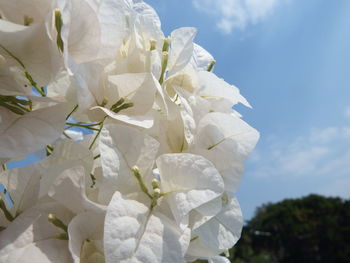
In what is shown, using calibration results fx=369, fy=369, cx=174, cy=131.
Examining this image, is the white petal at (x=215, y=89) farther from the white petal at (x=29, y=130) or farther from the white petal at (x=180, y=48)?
the white petal at (x=29, y=130)

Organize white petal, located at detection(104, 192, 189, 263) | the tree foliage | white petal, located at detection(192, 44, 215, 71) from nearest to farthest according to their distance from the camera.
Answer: white petal, located at detection(104, 192, 189, 263) < white petal, located at detection(192, 44, 215, 71) < the tree foliage

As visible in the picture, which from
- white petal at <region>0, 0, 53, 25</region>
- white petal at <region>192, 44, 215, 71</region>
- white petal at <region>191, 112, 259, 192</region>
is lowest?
white petal at <region>0, 0, 53, 25</region>

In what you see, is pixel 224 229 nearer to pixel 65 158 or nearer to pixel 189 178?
pixel 189 178

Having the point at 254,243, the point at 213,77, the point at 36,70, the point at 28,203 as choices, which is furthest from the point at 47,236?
the point at 254,243

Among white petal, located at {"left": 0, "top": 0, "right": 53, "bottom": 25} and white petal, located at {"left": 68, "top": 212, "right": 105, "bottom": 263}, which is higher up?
white petal, located at {"left": 0, "top": 0, "right": 53, "bottom": 25}

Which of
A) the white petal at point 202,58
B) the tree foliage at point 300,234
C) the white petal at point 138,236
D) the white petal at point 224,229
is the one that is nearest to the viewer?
the white petal at point 138,236

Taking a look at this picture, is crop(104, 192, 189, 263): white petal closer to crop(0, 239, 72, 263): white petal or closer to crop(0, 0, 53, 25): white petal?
crop(0, 239, 72, 263): white petal

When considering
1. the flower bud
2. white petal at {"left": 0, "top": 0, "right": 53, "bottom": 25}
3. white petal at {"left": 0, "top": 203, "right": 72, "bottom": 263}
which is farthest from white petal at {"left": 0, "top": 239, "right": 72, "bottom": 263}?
white petal at {"left": 0, "top": 0, "right": 53, "bottom": 25}

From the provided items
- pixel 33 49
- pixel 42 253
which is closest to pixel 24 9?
pixel 33 49

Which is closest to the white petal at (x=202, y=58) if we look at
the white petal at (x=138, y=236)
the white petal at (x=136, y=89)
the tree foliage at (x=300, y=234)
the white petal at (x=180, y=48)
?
the white petal at (x=180, y=48)
